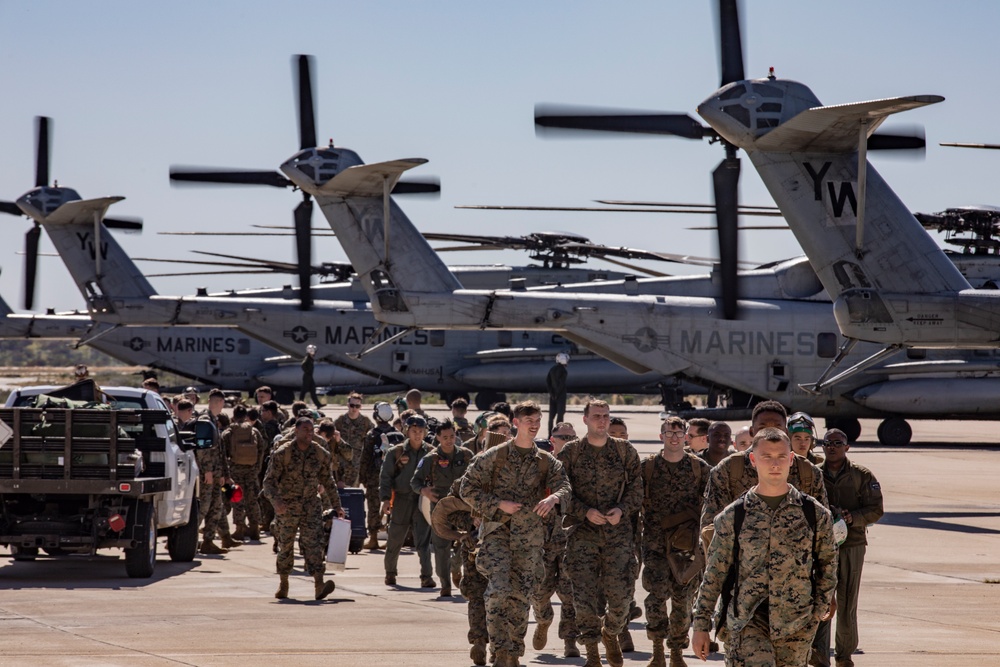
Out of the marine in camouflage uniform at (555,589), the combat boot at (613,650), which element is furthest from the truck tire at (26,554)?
the combat boot at (613,650)

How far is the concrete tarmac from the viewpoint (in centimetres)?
891

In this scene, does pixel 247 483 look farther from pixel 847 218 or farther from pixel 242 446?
pixel 847 218

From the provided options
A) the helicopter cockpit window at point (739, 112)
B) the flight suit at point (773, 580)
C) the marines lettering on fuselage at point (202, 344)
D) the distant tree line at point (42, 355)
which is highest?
the distant tree line at point (42, 355)

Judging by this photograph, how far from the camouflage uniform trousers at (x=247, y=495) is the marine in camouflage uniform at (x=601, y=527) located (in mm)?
7641

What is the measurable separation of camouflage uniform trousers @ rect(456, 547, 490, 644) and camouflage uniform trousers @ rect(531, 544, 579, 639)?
1.16 feet

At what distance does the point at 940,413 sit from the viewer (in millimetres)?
28125

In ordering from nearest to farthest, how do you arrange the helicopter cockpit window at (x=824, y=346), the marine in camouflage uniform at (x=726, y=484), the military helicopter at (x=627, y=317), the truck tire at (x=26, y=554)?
the marine in camouflage uniform at (x=726, y=484), the truck tire at (x=26, y=554), the military helicopter at (x=627, y=317), the helicopter cockpit window at (x=824, y=346)

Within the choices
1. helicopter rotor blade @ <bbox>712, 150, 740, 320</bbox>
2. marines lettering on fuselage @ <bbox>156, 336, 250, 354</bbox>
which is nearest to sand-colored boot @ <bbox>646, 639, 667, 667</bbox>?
helicopter rotor blade @ <bbox>712, 150, 740, 320</bbox>

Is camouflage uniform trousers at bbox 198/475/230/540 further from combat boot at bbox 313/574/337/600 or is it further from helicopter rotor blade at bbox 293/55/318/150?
helicopter rotor blade at bbox 293/55/318/150

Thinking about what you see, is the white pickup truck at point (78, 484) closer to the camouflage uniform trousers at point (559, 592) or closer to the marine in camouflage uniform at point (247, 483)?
the marine in camouflage uniform at point (247, 483)

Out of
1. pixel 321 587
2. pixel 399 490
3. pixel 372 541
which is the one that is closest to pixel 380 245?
pixel 372 541

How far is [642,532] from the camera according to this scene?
30.8 ft

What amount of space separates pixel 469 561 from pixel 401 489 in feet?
14.0

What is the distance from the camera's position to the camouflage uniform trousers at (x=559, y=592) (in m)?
9.06
